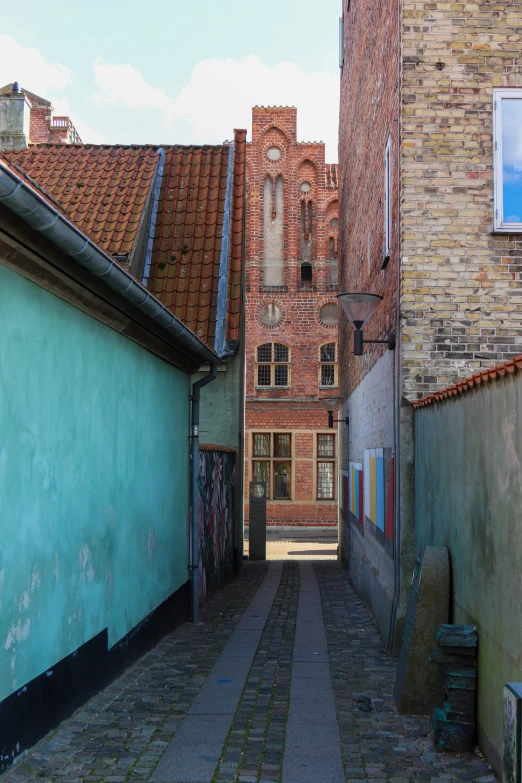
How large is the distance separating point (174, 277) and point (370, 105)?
188 inches

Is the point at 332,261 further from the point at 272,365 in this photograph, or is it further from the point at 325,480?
the point at 325,480

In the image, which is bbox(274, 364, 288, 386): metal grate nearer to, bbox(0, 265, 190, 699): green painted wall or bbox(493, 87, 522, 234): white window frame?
bbox(0, 265, 190, 699): green painted wall

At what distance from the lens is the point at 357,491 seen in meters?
14.7

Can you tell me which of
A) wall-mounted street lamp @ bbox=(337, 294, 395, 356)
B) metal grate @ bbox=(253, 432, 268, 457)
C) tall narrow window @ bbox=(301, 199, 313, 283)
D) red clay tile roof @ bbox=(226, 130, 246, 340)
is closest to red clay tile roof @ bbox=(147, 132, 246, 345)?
red clay tile roof @ bbox=(226, 130, 246, 340)

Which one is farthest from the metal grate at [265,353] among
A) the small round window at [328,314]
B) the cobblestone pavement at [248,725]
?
the cobblestone pavement at [248,725]

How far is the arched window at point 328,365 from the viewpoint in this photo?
31234 mm

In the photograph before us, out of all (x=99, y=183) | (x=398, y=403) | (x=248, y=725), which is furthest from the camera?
(x=99, y=183)

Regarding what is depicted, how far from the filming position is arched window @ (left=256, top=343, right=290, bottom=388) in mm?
31203

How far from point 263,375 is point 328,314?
3.15 meters

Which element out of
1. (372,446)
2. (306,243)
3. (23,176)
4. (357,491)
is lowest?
(357,491)

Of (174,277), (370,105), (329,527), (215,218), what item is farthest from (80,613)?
(329,527)

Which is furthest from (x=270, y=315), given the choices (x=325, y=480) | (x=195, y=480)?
(x=195, y=480)

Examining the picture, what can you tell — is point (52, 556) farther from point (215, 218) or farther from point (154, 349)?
point (215, 218)

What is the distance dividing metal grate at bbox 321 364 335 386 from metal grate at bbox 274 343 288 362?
136 centimetres
